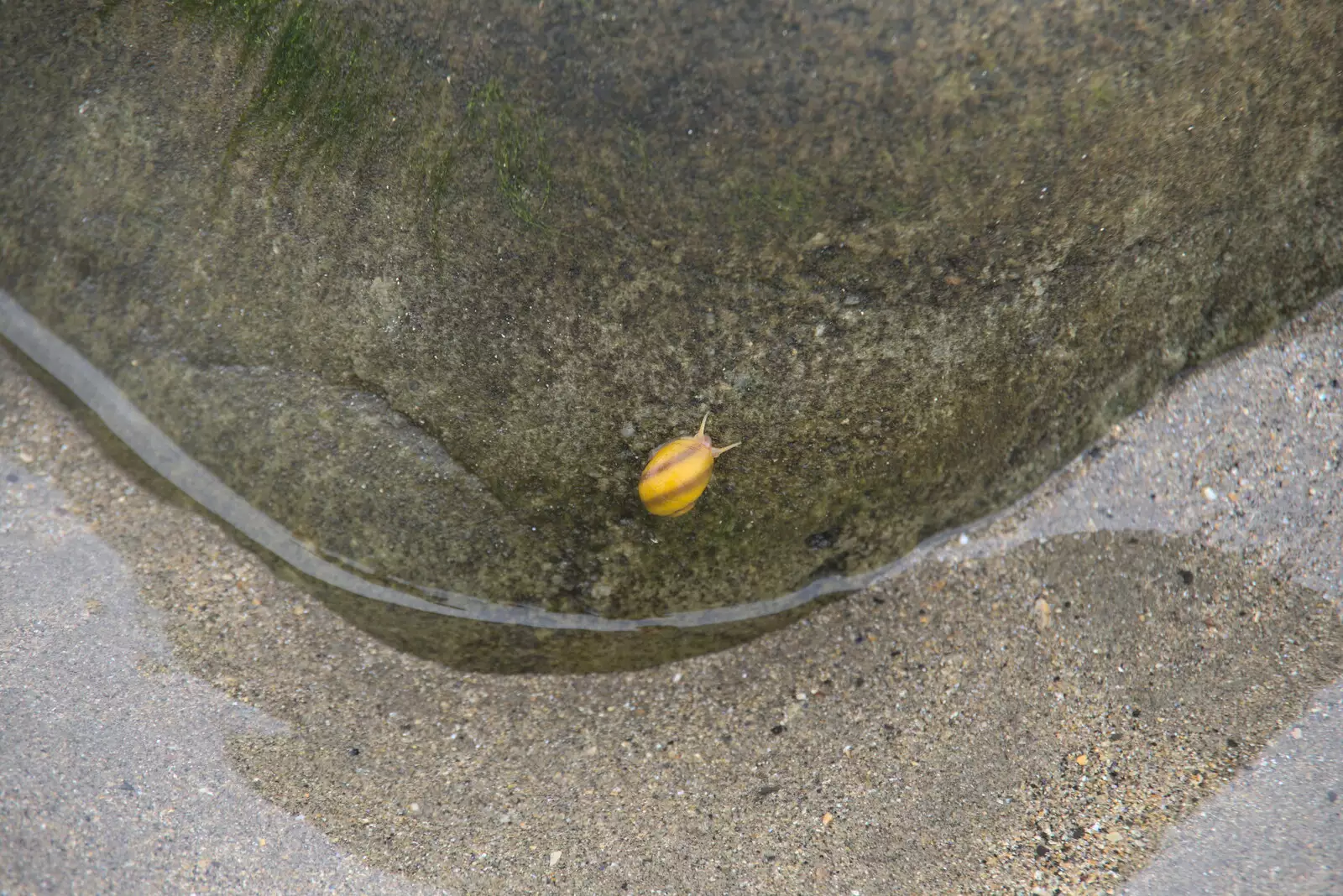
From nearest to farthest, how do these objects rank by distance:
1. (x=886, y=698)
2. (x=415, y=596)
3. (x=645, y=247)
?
(x=645, y=247)
(x=886, y=698)
(x=415, y=596)

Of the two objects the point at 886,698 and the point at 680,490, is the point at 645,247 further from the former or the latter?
the point at 886,698

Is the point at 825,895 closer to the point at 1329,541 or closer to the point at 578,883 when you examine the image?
the point at 578,883

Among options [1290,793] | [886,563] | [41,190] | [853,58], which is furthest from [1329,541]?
[41,190]

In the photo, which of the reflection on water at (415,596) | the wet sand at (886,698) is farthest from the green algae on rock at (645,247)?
the wet sand at (886,698)

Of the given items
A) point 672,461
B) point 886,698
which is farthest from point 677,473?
point 886,698

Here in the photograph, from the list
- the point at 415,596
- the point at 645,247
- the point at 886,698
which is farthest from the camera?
the point at 415,596

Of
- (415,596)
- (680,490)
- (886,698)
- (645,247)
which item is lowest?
(886,698)
